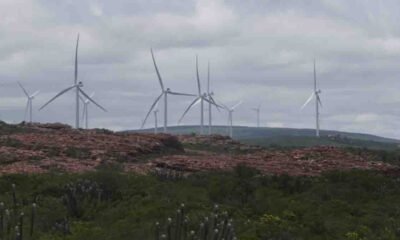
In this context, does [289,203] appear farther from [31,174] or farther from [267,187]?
[31,174]

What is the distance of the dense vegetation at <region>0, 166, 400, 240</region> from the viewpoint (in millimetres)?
21562

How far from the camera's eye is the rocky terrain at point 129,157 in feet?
133

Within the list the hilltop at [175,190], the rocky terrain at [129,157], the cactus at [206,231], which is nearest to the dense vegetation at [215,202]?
the hilltop at [175,190]

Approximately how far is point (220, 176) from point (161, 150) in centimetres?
1692

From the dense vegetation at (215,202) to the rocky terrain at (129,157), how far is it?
3.95 metres

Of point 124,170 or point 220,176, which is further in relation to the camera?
point 124,170

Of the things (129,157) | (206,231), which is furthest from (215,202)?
(129,157)

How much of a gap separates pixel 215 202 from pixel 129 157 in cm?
1751

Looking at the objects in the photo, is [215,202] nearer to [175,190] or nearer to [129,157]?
[175,190]

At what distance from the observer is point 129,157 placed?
4578cm

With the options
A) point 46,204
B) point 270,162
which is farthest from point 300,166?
point 46,204

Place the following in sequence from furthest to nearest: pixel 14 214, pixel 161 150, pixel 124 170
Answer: pixel 161 150 < pixel 124 170 < pixel 14 214

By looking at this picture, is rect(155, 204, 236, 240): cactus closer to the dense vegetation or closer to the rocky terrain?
the dense vegetation

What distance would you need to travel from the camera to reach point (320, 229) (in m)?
23.5
